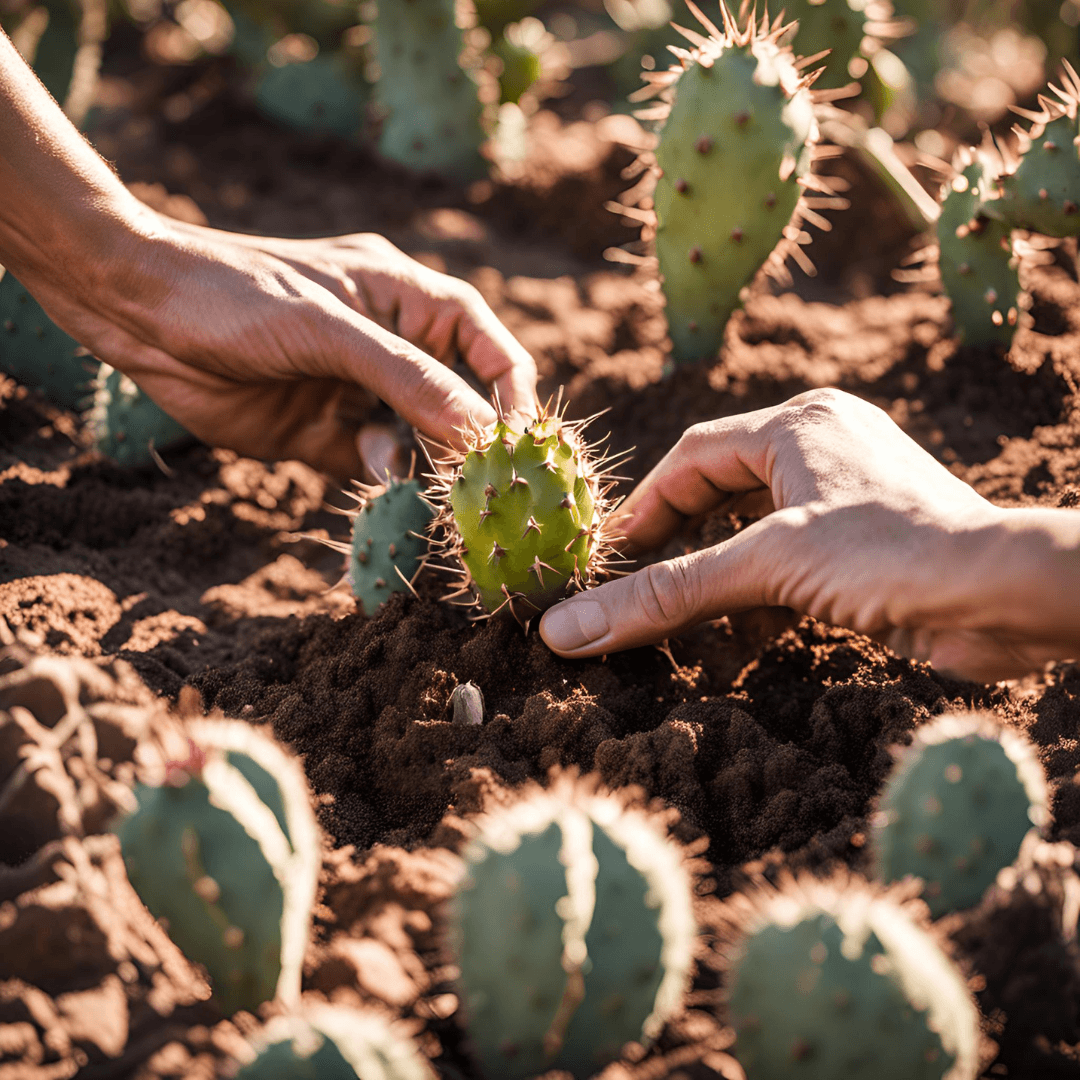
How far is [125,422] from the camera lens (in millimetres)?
2115

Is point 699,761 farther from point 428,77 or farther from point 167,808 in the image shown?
point 428,77

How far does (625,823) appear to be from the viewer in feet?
2.75

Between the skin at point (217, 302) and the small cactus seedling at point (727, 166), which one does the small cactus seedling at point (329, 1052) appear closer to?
the skin at point (217, 302)

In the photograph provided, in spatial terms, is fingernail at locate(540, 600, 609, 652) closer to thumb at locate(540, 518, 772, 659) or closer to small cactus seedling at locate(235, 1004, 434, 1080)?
thumb at locate(540, 518, 772, 659)

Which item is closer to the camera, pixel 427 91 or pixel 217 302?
pixel 217 302

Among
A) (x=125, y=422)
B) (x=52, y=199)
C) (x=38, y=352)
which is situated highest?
(x=52, y=199)

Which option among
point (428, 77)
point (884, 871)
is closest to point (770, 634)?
point (884, 871)

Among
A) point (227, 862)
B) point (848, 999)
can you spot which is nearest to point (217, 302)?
point (227, 862)

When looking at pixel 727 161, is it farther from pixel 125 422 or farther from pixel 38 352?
pixel 38 352

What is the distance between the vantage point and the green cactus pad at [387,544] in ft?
5.19

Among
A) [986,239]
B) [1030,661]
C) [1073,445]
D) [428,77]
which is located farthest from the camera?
[428,77]

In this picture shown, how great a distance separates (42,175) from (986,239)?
1.96 meters

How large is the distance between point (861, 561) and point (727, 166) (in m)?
1.13

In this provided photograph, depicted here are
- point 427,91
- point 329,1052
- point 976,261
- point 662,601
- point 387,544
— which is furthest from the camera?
point 427,91
